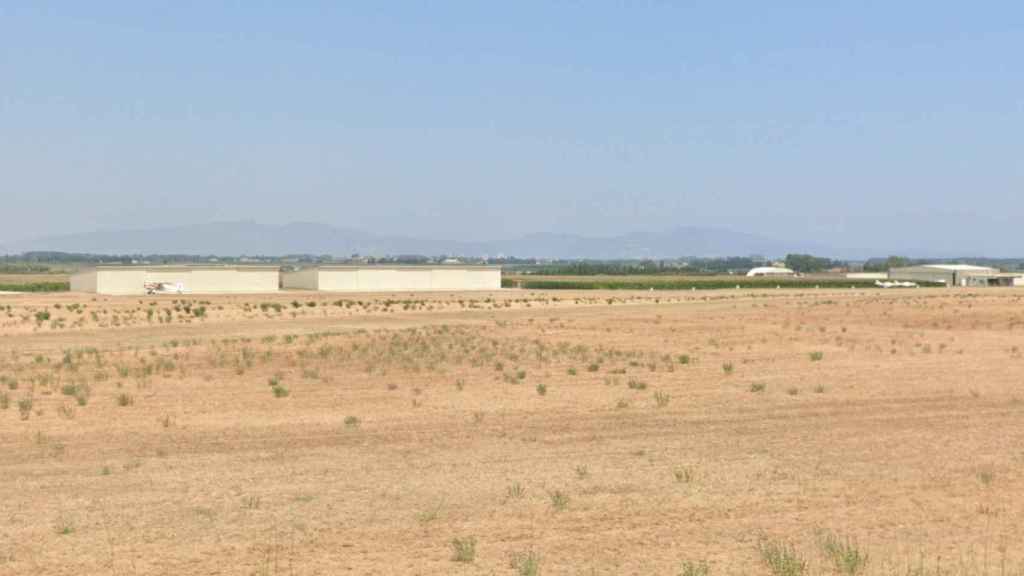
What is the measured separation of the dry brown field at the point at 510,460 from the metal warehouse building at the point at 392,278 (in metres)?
78.6

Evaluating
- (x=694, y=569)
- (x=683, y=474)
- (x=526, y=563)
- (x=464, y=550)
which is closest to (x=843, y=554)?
(x=694, y=569)

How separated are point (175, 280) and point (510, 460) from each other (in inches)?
3854

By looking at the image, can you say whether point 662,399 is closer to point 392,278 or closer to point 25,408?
point 25,408

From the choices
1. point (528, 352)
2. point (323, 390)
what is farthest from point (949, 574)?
point (528, 352)

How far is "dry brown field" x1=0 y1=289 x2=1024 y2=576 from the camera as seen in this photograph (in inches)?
484

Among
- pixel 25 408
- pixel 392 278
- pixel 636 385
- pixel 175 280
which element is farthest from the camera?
pixel 392 278

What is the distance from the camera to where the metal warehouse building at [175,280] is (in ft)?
349

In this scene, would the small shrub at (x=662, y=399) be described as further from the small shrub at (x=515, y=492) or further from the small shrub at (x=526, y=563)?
the small shrub at (x=526, y=563)

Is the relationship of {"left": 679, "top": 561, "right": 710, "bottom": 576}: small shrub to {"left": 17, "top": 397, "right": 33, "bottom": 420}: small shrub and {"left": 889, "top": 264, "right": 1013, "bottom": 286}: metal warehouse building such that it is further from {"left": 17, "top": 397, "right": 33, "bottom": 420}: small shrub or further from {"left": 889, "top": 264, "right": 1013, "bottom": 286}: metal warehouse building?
{"left": 889, "top": 264, "right": 1013, "bottom": 286}: metal warehouse building

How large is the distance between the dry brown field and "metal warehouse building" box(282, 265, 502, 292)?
7859cm

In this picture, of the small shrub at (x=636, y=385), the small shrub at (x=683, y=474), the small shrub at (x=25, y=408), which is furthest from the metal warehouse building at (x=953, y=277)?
the small shrub at (x=683, y=474)

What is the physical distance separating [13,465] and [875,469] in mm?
12822

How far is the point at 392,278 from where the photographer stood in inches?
4793

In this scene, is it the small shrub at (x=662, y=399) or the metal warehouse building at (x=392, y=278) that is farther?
the metal warehouse building at (x=392, y=278)
